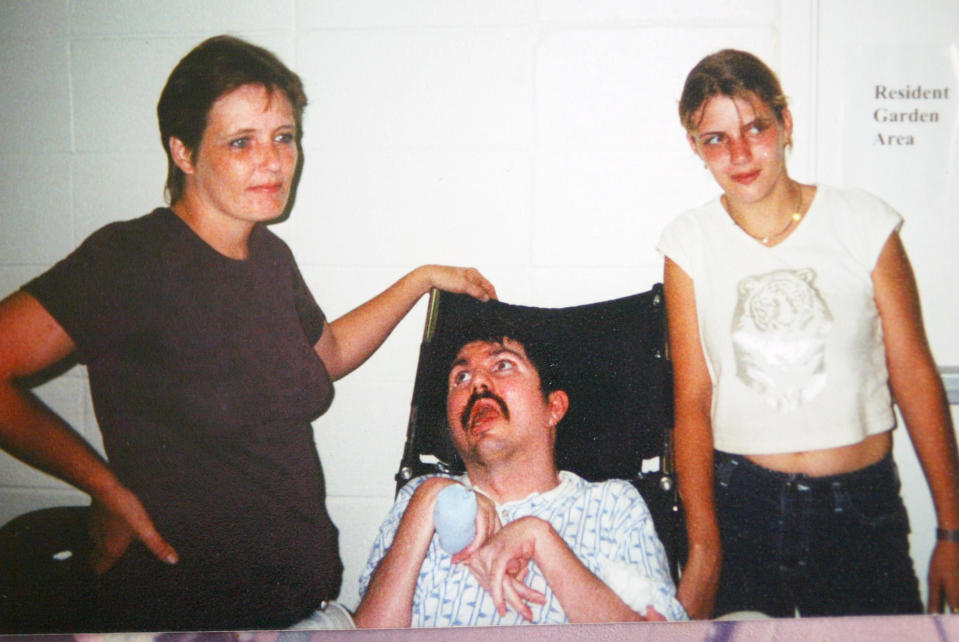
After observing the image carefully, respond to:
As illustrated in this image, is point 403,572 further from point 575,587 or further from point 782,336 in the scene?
point 782,336

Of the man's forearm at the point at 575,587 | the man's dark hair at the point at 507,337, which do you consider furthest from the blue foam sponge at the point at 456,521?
the man's dark hair at the point at 507,337

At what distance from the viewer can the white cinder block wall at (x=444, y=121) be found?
3.80 feet

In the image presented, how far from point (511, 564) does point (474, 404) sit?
31 centimetres

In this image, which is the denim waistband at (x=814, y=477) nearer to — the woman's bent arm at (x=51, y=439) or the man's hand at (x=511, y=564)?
the man's hand at (x=511, y=564)

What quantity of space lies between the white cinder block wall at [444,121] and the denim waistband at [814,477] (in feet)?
0.19

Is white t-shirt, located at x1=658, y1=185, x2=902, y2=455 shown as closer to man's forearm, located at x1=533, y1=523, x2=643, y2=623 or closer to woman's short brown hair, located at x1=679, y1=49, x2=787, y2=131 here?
woman's short brown hair, located at x1=679, y1=49, x2=787, y2=131

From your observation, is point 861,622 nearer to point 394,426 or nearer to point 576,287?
point 576,287

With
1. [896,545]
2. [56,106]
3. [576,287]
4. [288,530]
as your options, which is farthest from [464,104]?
[896,545]

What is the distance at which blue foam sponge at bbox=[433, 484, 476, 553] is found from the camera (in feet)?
3.72

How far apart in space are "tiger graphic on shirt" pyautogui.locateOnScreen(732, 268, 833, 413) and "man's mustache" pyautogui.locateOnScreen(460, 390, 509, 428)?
454 millimetres

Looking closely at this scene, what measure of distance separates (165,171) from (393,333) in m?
0.53

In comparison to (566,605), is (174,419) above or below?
above

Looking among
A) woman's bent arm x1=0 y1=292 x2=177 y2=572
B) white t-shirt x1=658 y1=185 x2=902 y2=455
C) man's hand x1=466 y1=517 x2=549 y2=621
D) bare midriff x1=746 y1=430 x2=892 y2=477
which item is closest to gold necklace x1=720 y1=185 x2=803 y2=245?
white t-shirt x1=658 y1=185 x2=902 y2=455

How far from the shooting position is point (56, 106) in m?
1.20
